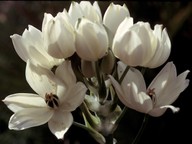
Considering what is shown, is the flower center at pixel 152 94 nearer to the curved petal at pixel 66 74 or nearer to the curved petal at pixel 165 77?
the curved petal at pixel 165 77

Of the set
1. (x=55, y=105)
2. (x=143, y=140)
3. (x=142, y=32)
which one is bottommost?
(x=143, y=140)

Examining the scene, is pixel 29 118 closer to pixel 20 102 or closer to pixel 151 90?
pixel 20 102

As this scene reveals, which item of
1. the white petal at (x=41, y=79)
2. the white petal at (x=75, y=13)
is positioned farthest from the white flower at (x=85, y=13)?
the white petal at (x=41, y=79)

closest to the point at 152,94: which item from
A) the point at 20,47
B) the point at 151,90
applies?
the point at 151,90

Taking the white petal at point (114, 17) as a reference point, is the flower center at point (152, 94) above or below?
below

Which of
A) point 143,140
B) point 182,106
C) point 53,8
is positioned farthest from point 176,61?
point 53,8

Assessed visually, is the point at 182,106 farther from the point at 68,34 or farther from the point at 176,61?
the point at 68,34

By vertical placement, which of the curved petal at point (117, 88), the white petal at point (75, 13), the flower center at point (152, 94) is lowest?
the flower center at point (152, 94)
